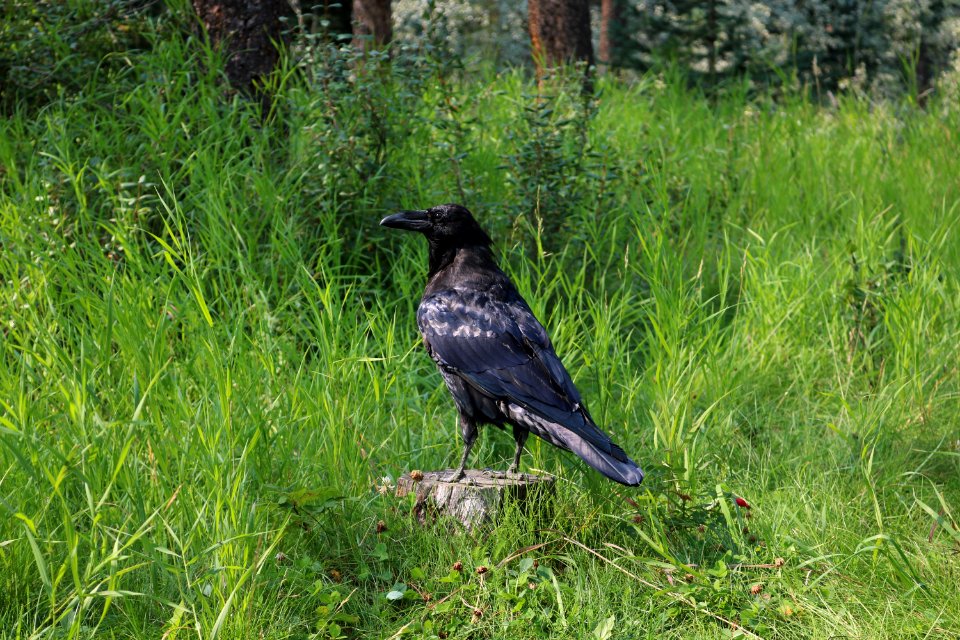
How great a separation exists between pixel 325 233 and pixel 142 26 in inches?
90.4

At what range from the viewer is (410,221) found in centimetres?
439

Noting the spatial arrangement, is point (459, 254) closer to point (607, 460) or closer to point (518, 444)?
point (518, 444)

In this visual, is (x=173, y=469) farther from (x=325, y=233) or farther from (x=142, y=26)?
(x=142, y=26)

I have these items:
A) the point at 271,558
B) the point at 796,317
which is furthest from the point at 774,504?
the point at 271,558

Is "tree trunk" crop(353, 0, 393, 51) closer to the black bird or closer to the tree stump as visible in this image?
the black bird

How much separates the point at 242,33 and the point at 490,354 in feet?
11.8

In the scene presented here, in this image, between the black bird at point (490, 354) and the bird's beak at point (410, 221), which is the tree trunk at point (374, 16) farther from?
the black bird at point (490, 354)

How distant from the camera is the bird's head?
438cm

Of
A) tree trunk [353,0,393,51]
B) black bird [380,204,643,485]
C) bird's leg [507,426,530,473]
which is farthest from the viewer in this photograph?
tree trunk [353,0,393,51]

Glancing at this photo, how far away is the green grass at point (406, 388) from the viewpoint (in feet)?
10.3

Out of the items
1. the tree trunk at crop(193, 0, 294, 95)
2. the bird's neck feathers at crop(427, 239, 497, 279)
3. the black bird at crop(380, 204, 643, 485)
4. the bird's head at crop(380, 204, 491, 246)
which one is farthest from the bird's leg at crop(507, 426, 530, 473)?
the tree trunk at crop(193, 0, 294, 95)

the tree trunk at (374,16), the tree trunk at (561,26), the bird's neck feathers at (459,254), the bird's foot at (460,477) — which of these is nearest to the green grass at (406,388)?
the bird's foot at (460,477)

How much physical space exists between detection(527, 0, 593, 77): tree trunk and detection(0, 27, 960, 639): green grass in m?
2.03

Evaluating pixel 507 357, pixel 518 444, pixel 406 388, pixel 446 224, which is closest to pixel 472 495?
pixel 518 444
